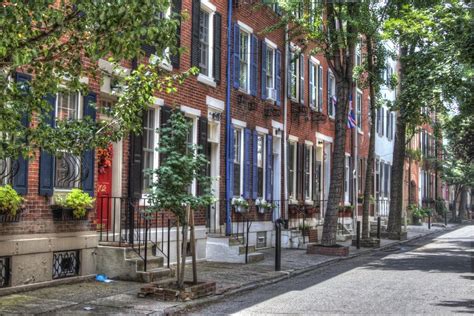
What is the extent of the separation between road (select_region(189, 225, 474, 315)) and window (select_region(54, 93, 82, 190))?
353 centimetres

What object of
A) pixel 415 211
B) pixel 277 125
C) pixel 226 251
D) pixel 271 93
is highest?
pixel 271 93

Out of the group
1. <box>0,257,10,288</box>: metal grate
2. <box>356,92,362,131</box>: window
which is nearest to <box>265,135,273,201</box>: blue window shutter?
<box>0,257,10,288</box>: metal grate

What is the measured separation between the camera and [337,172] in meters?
18.3

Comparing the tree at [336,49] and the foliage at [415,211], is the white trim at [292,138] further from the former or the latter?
the foliage at [415,211]

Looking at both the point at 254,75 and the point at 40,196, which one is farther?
the point at 254,75

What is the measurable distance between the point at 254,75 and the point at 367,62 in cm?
505

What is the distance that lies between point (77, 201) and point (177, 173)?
7.78 feet

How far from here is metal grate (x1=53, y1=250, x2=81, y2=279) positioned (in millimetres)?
11117

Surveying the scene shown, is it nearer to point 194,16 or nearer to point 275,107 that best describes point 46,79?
point 194,16

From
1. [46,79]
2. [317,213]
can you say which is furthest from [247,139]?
[46,79]

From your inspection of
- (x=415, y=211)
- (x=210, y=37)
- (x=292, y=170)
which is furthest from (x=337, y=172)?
(x=415, y=211)

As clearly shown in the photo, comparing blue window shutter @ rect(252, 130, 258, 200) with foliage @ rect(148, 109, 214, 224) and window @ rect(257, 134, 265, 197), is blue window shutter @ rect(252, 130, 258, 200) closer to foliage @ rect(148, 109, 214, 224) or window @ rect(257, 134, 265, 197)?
window @ rect(257, 134, 265, 197)

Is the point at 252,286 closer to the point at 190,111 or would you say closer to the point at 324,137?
the point at 190,111

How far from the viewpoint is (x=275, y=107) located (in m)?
20.8
